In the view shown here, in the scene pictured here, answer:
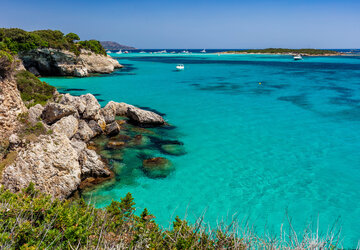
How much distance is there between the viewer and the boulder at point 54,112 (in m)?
16.8

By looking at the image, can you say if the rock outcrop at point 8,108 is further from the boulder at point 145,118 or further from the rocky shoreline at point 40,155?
the boulder at point 145,118

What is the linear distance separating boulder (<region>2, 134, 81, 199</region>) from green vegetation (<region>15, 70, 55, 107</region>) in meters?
10.9

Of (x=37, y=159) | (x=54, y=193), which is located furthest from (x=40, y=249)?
(x=37, y=159)

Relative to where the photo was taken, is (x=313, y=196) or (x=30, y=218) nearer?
(x=30, y=218)

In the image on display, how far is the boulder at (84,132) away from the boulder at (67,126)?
0.85 feet

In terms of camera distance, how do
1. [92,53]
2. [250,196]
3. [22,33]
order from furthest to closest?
[92,53]
[22,33]
[250,196]

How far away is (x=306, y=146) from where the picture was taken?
17.8 meters

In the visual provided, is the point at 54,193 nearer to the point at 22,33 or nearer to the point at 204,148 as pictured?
the point at 204,148

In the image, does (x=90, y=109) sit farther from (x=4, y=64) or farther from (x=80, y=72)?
(x=80, y=72)

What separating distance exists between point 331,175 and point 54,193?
14.5 m

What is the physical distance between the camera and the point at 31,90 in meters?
22.7

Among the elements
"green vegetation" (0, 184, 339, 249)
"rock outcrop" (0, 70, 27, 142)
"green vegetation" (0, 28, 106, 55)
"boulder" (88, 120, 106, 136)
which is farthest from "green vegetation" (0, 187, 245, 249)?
"green vegetation" (0, 28, 106, 55)

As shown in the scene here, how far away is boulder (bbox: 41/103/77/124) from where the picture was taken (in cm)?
1684

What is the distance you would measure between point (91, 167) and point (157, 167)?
11.9ft
